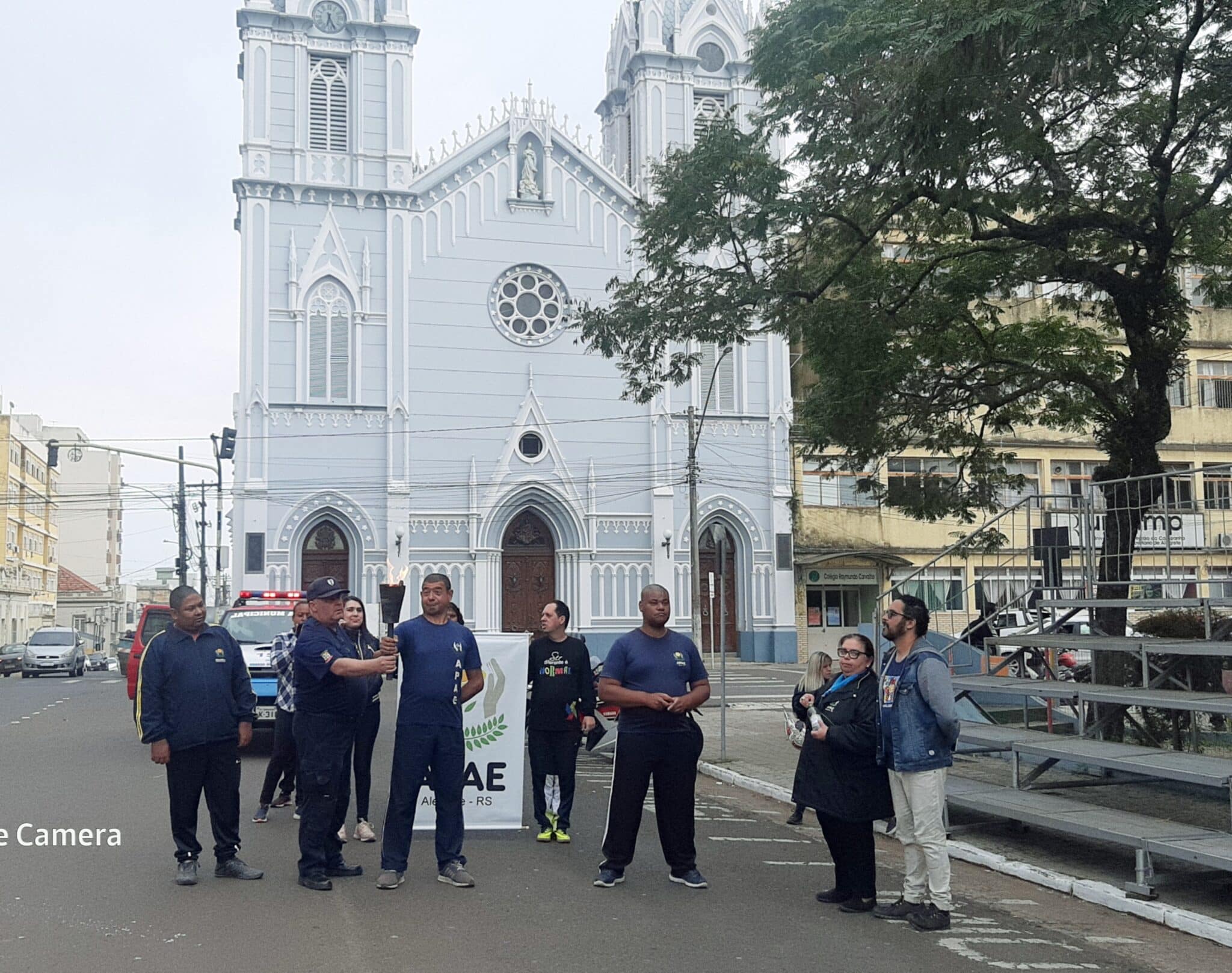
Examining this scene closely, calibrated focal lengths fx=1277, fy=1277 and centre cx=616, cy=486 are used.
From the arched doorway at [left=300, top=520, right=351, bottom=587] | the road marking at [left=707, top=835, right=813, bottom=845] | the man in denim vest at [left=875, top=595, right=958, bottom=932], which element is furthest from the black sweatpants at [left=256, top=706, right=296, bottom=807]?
the arched doorway at [left=300, top=520, right=351, bottom=587]

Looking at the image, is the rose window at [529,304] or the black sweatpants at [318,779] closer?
the black sweatpants at [318,779]

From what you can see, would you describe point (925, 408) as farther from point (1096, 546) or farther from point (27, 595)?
point (27, 595)

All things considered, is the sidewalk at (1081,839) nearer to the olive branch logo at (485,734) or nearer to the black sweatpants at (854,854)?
the black sweatpants at (854,854)

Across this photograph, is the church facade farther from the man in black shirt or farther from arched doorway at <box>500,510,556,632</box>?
the man in black shirt

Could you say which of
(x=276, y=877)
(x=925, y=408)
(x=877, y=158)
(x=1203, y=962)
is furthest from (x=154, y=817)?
(x=925, y=408)

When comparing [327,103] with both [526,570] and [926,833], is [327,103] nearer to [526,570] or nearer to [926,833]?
[526,570]

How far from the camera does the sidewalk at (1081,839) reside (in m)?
8.33

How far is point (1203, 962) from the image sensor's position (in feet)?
22.6

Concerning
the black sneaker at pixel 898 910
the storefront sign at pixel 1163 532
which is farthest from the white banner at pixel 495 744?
the storefront sign at pixel 1163 532

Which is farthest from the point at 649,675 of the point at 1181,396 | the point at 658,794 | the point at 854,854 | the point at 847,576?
the point at 1181,396

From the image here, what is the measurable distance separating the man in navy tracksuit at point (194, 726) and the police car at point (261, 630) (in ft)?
22.4

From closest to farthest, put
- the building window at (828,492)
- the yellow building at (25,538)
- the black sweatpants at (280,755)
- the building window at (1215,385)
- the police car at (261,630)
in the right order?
the black sweatpants at (280,755)
the police car at (261,630)
the building window at (828,492)
the building window at (1215,385)
the yellow building at (25,538)

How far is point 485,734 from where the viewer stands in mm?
10398

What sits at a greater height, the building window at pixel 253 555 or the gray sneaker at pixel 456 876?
the building window at pixel 253 555
